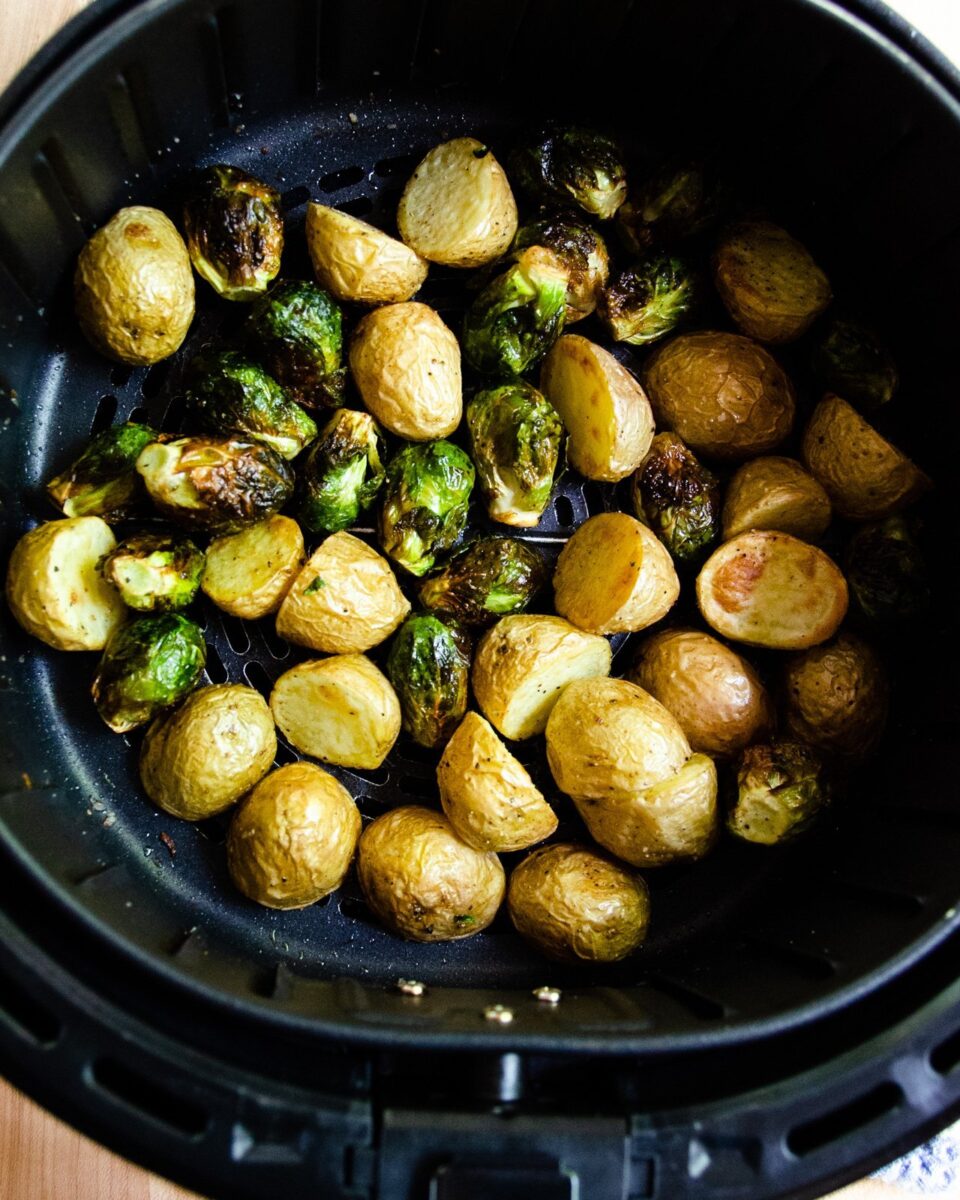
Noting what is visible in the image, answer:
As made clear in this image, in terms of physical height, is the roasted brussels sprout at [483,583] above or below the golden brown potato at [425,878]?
above

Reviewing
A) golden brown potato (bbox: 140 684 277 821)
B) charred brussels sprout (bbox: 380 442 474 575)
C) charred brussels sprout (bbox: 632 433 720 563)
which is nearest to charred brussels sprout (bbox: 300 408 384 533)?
charred brussels sprout (bbox: 380 442 474 575)

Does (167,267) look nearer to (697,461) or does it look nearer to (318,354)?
(318,354)

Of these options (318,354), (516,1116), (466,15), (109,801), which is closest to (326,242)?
(318,354)

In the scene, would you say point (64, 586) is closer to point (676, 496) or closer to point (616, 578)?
point (616, 578)

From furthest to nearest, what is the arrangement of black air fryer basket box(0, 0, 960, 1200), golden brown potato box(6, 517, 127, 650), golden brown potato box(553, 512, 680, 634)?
golden brown potato box(553, 512, 680, 634)
golden brown potato box(6, 517, 127, 650)
black air fryer basket box(0, 0, 960, 1200)

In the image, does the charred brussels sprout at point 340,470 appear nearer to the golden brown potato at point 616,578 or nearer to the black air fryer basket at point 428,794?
the black air fryer basket at point 428,794

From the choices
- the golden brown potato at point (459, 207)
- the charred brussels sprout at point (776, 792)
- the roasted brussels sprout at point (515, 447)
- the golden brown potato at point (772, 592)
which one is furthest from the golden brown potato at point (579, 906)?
the golden brown potato at point (459, 207)

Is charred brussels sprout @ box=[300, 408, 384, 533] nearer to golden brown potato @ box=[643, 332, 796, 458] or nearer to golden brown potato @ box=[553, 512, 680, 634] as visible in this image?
golden brown potato @ box=[553, 512, 680, 634]

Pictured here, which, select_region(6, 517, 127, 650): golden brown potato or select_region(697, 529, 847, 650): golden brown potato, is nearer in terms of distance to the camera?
select_region(6, 517, 127, 650): golden brown potato
